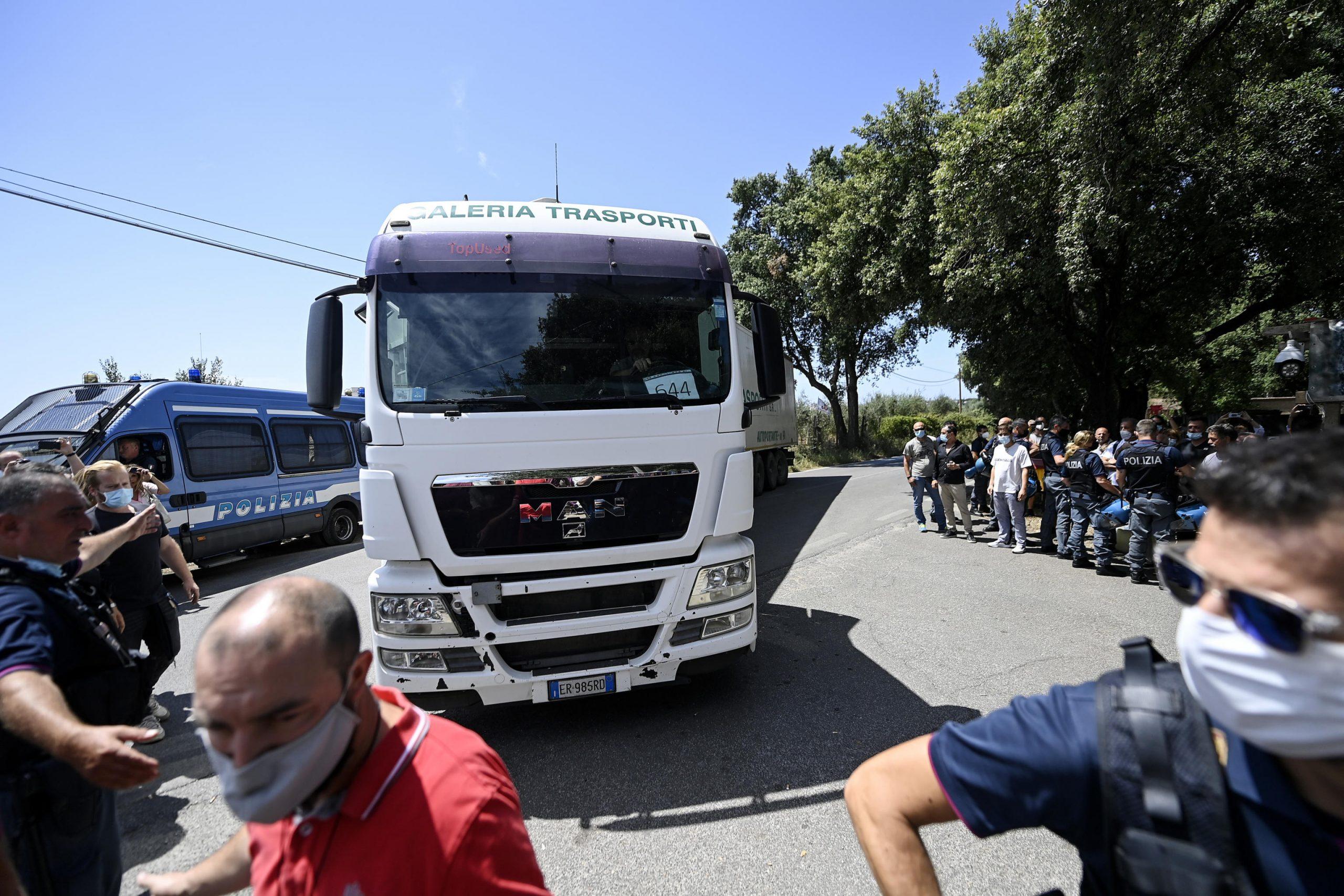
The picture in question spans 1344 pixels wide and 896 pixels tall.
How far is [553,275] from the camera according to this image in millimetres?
4008

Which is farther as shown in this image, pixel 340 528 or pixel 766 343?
pixel 340 528

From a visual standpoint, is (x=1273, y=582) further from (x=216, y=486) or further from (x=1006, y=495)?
(x=216, y=486)

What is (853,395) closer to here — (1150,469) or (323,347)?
(1150,469)

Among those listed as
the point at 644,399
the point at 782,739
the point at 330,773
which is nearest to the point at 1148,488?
the point at 782,739

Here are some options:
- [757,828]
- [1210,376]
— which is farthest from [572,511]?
[1210,376]

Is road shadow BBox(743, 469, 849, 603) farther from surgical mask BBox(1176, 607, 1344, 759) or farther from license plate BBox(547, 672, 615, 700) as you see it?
surgical mask BBox(1176, 607, 1344, 759)

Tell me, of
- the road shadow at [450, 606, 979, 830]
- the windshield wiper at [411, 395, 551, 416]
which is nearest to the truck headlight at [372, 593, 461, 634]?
the road shadow at [450, 606, 979, 830]

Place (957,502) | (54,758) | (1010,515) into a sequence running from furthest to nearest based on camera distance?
(957,502) < (1010,515) < (54,758)

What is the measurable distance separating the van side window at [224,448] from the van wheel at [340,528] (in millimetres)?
1696

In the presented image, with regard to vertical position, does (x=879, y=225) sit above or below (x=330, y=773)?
above

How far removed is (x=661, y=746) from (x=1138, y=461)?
5.92 m

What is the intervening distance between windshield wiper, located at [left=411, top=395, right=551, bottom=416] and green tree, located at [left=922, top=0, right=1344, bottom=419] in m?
8.67

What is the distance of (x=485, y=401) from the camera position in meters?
3.73

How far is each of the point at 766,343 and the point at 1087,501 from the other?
5460mm
